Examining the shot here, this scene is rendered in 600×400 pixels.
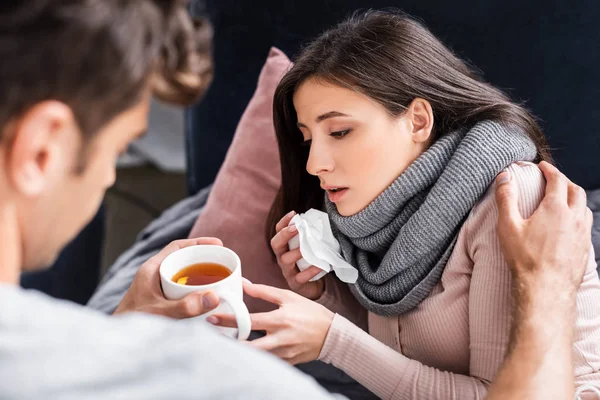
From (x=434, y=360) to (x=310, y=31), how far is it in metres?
0.87

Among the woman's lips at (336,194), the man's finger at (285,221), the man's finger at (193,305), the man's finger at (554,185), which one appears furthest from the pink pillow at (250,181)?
the man's finger at (554,185)

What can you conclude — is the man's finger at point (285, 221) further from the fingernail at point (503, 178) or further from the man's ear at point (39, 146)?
the man's ear at point (39, 146)

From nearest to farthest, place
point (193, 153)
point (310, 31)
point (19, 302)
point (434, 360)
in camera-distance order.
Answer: point (19, 302)
point (434, 360)
point (310, 31)
point (193, 153)

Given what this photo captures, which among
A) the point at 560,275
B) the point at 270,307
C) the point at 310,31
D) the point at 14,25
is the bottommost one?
the point at 270,307

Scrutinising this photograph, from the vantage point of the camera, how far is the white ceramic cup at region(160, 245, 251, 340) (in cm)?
86

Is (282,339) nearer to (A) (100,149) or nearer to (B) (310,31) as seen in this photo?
(A) (100,149)

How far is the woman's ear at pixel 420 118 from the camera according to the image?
1150 mm

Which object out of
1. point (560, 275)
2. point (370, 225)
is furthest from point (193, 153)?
point (560, 275)

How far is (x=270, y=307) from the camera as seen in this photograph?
1344mm

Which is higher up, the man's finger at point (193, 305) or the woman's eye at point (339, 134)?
the woman's eye at point (339, 134)

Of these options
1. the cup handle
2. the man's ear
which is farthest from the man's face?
the cup handle

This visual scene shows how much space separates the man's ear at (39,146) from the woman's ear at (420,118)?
2.22 ft

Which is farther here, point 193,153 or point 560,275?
point 193,153

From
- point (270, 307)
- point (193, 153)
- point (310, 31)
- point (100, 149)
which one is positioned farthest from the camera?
point (193, 153)
